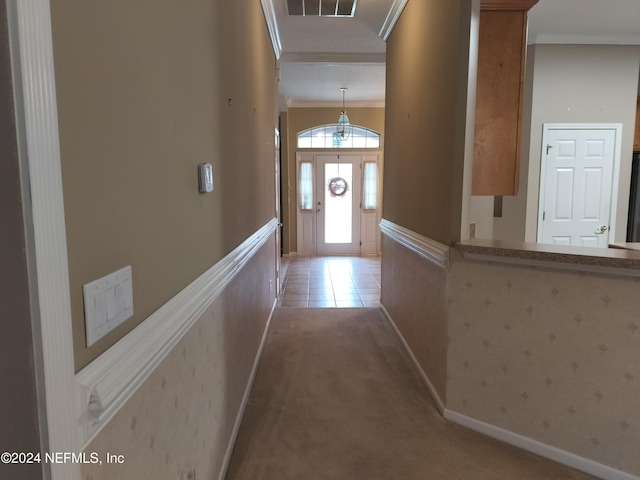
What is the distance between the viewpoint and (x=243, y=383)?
7.70ft

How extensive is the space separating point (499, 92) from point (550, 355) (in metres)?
1.59

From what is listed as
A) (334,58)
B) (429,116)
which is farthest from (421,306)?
(334,58)

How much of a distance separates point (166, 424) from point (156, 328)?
0.30 meters

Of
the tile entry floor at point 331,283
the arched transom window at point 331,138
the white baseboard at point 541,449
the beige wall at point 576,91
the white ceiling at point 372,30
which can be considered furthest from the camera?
the arched transom window at point 331,138

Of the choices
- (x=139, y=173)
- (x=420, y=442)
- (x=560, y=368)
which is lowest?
(x=420, y=442)

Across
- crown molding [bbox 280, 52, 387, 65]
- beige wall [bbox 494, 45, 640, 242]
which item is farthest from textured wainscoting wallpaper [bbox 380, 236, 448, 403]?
crown molding [bbox 280, 52, 387, 65]

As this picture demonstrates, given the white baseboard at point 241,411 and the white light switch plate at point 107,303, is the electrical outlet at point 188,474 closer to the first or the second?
the white baseboard at point 241,411

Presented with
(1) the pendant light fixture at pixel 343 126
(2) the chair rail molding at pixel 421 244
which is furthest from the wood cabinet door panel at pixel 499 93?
(1) the pendant light fixture at pixel 343 126

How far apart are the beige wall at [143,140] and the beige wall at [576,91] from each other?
354 cm

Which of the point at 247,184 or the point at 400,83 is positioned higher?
the point at 400,83

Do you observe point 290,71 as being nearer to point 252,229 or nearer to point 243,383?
point 252,229

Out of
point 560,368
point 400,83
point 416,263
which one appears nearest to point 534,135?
point 400,83

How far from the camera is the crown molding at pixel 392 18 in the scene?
324 centimetres

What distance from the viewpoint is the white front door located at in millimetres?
4285
